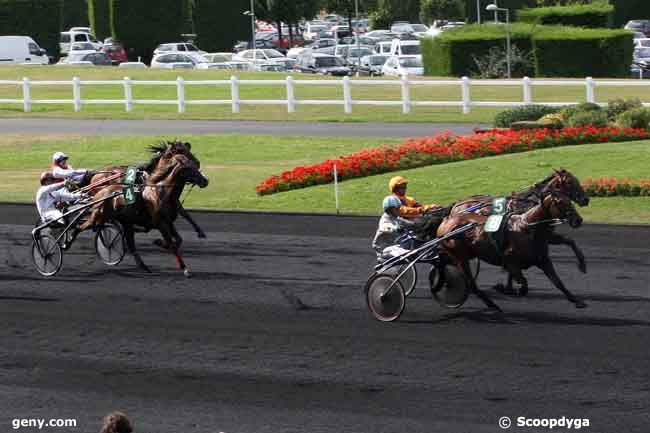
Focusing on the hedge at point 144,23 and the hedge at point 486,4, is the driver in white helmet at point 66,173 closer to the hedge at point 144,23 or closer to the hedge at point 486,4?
the hedge at point 144,23

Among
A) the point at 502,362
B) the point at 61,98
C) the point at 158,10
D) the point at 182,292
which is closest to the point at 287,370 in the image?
the point at 502,362

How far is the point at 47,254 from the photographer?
55.0ft

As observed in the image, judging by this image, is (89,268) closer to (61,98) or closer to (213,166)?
(213,166)

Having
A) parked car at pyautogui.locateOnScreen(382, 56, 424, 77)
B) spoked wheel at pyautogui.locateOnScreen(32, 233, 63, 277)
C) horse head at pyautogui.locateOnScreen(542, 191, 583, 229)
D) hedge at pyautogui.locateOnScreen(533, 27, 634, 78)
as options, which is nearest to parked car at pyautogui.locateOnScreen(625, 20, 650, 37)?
parked car at pyautogui.locateOnScreen(382, 56, 424, 77)

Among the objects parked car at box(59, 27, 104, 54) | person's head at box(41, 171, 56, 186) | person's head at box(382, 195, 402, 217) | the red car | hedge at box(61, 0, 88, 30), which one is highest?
hedge at box(61, 0, 88, 30)

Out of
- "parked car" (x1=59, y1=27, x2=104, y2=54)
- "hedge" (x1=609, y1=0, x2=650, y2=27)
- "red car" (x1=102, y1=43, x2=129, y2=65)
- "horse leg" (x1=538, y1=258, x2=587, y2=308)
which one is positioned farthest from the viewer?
"hedge" (x1=609, y1=0, x2=650, y2=27)

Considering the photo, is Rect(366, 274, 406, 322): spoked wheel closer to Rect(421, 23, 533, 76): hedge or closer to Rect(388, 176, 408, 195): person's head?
Rect(388, 176, 408, 195): person's head

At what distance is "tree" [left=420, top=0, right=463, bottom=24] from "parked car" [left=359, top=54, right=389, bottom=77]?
23.1 metres

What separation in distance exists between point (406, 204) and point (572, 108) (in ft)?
48.2

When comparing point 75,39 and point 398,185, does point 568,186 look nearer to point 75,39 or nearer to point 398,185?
point 398,185

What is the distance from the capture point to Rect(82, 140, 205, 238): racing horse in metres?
16.3

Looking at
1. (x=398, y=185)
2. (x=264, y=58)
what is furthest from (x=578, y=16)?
(x=398, y=185)

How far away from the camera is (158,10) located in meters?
68.2

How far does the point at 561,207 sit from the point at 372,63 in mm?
46048
